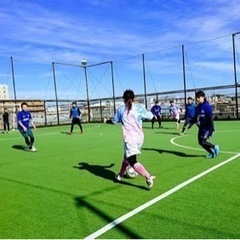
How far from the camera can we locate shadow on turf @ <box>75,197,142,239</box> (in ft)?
14.1

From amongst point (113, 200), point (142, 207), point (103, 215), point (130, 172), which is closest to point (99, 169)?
point (130, 172)

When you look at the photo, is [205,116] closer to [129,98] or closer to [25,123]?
[129,98]

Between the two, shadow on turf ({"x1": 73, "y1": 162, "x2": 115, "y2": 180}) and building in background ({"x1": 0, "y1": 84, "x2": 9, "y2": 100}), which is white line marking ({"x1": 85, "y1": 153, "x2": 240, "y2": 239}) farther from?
building in background ({"x1": 0, "y1": 84, "x2": 9, "y2": 100})

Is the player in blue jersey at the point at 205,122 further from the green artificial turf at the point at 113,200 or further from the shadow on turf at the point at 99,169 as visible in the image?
the shadow on turf at the point at 99,169

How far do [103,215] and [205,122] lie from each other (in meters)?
5.47

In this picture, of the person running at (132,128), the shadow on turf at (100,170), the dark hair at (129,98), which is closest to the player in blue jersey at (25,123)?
the shadow on turf at (100,170)

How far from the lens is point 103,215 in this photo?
5.04 metres

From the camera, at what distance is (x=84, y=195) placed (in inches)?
245

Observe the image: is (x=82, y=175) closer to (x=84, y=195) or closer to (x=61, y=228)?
(x=84, y=195)

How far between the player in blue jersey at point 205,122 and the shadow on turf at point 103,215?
4815mm

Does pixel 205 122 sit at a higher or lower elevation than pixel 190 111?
lower

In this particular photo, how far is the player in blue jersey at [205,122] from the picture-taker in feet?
31.6

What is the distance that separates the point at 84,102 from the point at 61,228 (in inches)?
1310

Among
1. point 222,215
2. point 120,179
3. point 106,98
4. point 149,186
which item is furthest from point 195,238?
point 106,98
